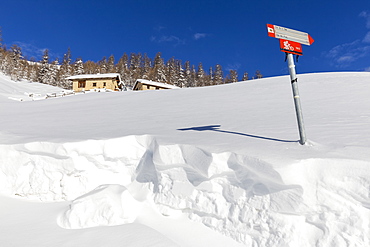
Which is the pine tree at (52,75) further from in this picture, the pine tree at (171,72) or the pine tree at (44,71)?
the pine tree at (171,72)

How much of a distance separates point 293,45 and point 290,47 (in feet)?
0.31

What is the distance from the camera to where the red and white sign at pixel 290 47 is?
3.78 m

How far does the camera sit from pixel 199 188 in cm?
312

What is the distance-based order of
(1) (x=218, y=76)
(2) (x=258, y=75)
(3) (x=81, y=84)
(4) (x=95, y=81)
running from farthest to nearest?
(2) (x=258, y=75), (1) (x=218, y=76), (3) (x=81, y=84), (4) (x=95, y=81)

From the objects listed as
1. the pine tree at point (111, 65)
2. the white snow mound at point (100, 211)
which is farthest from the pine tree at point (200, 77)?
the white snow mound at point (100, 211)

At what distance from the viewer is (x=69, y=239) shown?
2.78 meters

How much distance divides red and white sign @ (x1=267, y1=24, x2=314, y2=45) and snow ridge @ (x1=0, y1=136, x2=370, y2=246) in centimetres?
231

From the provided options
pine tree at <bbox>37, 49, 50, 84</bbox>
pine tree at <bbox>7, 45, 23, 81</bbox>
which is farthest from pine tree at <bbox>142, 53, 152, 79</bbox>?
pine tree at <bbox>7, 45, 23, 81</bbox>

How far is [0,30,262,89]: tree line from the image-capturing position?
61.2 m

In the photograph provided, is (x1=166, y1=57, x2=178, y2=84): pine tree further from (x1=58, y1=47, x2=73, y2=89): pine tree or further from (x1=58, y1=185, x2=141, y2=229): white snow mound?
(x1=58, y1=185, x2=141, y2=229): white snow mound

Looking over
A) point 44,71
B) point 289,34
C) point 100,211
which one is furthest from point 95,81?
point 289,34

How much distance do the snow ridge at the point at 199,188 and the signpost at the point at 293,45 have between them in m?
1.10

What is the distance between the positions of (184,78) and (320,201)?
65888 millimetres

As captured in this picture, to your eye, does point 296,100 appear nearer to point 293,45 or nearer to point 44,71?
point 293,45
